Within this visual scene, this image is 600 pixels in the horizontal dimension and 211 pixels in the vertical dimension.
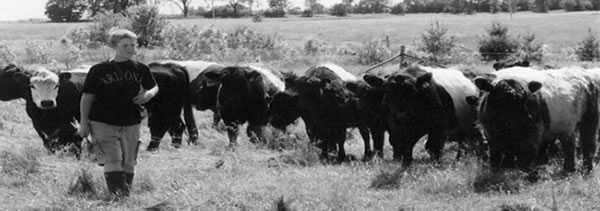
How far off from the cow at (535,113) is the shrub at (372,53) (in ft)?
96.6

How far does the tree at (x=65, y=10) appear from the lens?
10919cm

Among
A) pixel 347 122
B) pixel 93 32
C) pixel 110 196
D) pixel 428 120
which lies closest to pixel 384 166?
pixel 428 120

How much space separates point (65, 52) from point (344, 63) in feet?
45.3

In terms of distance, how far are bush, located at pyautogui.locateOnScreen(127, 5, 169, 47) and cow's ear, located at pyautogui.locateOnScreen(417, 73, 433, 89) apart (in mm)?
41320

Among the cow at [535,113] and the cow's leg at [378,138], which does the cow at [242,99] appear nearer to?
the cow's leg at [378,138]

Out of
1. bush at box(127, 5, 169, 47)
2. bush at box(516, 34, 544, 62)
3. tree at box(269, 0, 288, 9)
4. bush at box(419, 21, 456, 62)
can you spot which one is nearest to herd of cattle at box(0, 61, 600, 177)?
bush at box(516, 34, 544, 62)

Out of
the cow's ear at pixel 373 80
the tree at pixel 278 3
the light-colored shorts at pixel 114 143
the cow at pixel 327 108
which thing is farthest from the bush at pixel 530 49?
the tree at pixel 278 3

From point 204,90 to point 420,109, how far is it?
202 inches

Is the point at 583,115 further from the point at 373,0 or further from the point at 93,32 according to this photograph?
the point at 373,0

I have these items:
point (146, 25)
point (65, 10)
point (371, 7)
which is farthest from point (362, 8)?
point (146, 25)

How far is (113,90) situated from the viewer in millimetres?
8555

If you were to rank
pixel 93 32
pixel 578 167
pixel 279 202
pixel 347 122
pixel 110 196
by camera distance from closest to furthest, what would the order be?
pixel 279 202 → pixel 110 196 → pixel 578 167 → pixel 347 122 → pixel 93 32

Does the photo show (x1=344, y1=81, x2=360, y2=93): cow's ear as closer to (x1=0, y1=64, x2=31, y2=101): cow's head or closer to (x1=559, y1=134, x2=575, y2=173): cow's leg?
(x1=559, y1=134, x2=575, y2=173): cow's leg

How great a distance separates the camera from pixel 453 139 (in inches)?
Result: 475
